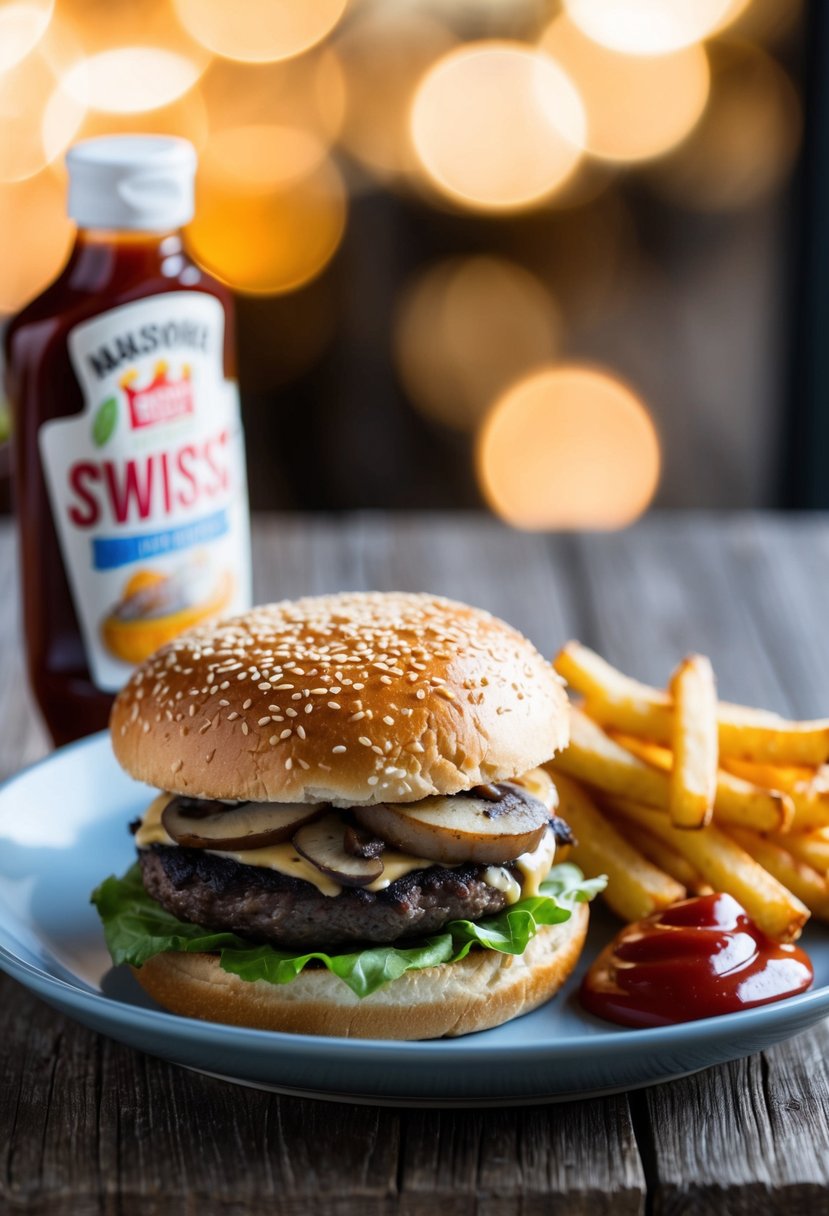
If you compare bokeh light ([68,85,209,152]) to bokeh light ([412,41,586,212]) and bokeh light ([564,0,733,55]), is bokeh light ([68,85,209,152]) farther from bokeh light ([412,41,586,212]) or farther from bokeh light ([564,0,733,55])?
bokeh light ([564,0,733,55])

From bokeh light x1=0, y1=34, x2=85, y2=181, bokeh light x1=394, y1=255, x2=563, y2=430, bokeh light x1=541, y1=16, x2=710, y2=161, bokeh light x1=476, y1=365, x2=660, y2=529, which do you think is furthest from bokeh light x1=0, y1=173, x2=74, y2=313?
bokeh light x1=541, y1=16, x2=710, y2=161

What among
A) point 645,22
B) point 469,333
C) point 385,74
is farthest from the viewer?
point 469,333

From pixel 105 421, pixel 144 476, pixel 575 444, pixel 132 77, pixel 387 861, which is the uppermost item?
pixel 132 77

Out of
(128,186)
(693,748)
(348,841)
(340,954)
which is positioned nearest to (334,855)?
(348,841)

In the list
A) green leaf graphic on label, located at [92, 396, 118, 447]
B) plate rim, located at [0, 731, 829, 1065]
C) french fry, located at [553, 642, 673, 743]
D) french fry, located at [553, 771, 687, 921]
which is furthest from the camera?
green leaf graphic on label, located at [92, 396, 118, 447]

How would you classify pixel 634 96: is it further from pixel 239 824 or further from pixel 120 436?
pixel 239 824
